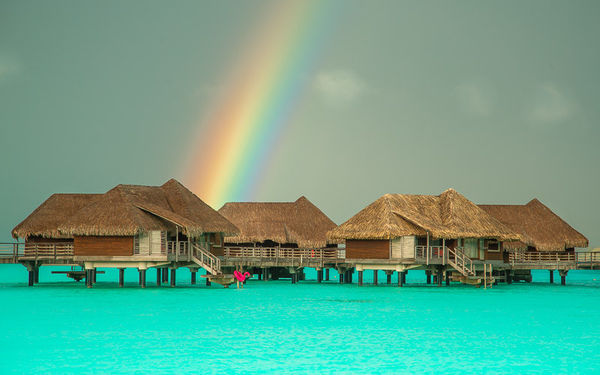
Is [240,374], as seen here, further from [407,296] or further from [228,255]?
[228,255]

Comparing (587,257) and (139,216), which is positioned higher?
(139,216)

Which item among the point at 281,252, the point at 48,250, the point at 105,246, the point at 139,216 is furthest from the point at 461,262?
the point at 48,250

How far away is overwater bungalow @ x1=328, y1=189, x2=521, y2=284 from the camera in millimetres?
48000

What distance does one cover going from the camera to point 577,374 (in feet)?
70.9

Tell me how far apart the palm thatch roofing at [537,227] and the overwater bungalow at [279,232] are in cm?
1114

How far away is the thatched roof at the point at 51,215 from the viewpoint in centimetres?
5119

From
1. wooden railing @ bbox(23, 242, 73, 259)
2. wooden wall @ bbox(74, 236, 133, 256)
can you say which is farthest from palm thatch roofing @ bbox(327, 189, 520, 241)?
wooden railing @ bbox(23, 242, 73, 259)

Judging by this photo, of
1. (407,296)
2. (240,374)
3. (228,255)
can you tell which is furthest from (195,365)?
(228,255)

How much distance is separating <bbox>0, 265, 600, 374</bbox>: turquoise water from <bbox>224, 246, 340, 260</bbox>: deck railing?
12106mm

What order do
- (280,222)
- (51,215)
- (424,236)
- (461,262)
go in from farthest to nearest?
(280,222) → (51,215) → (461,262) → (424,236)

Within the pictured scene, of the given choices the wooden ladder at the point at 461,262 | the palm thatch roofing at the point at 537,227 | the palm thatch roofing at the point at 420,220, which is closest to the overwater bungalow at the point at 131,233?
the palm thatch roofing at the point at 420,220

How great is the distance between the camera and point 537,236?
57.2 metres

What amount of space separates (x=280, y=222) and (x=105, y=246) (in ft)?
58.0

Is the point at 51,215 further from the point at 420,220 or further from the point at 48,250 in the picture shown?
the point at 420,220
